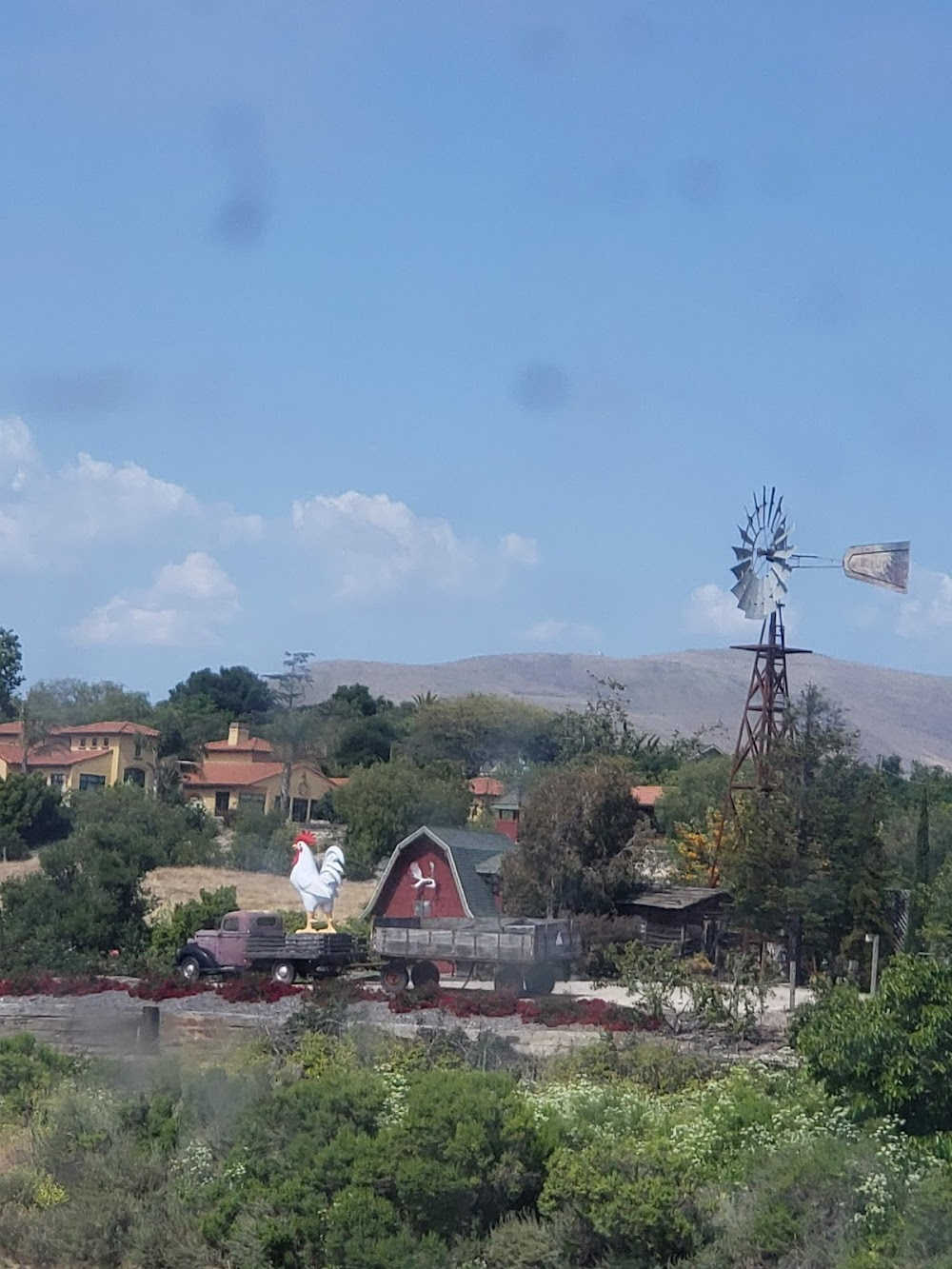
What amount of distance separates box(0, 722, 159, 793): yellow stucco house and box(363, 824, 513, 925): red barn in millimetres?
39372

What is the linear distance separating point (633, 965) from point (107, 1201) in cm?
1190

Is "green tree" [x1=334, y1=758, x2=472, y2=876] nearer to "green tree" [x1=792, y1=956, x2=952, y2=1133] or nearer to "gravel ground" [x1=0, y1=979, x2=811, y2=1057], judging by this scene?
"gravel ground" [x1=0, y1=979, x2=811, y2=1057]

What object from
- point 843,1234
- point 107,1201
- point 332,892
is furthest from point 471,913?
point 843,1234

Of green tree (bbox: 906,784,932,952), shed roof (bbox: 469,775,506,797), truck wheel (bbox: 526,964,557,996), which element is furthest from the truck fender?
shed roof (bbox: 469,775,506,797)

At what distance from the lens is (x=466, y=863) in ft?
129

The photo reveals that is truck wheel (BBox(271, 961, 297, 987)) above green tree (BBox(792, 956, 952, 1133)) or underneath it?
underneath

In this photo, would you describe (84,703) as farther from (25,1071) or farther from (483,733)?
(25,1071)

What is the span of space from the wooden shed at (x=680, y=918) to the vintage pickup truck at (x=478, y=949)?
781 cm

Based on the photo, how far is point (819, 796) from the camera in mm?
36062

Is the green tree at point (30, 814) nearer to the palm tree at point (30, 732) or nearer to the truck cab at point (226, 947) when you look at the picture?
the palm tree at point (30, 732)

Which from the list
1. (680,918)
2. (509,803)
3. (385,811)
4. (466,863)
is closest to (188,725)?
(509,803)

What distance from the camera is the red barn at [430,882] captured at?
38219 millimetres

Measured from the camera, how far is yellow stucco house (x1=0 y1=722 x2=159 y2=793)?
77500 mm

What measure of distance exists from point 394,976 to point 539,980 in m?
2.80
